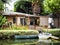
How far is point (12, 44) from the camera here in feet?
94.6

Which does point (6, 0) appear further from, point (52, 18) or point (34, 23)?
point (52, 18)

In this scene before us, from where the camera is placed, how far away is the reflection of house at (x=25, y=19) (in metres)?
48.1

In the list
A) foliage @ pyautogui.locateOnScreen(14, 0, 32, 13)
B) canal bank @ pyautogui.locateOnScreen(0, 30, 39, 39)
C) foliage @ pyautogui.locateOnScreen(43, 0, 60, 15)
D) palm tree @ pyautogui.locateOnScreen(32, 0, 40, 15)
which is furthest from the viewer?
foliage @ pyautogui.locateOnScreen(14, 0, 32, 13)

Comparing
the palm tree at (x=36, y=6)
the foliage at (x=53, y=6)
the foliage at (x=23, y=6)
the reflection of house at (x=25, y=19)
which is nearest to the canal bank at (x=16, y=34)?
the reflection of house at (x=25, y=19)

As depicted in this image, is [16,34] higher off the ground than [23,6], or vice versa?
[23,6]

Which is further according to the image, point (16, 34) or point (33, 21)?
point (33, 21)

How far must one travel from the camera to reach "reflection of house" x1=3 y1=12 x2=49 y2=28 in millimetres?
48125

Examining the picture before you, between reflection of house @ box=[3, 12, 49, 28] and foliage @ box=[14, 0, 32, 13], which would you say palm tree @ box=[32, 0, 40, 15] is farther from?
foliage @ box=[14, 0, 32, 13]

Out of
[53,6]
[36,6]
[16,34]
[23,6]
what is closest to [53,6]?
[53,6]

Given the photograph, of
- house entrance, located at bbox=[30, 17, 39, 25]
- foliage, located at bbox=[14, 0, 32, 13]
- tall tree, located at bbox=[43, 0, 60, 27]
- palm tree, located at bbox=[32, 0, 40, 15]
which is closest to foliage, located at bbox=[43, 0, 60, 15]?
tall tree, located at bbox=[43, 0, 60, 27]

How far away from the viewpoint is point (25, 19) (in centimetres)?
5150

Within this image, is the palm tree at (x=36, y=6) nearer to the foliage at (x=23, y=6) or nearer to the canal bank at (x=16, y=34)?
the foliage at (x=23, y=6)

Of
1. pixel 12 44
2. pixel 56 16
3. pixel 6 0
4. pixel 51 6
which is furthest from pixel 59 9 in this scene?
pixel 12 44

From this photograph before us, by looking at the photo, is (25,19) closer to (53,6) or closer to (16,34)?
(53,6)
